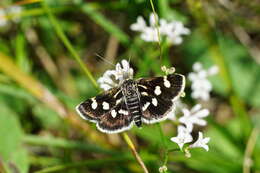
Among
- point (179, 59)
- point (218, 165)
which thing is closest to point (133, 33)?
point (179, 59)

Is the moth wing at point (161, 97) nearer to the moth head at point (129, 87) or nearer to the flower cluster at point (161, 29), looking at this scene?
the moth head at point (129, 87)

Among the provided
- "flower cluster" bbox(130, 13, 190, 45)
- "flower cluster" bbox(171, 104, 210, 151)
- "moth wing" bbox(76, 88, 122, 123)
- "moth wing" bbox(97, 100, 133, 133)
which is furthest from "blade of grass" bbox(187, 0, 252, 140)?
"moth wing" bbox(97, 100, 133, 133)

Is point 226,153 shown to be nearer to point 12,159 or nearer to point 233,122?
point 233,122

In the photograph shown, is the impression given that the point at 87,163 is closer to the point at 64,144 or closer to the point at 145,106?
the point at 64,144

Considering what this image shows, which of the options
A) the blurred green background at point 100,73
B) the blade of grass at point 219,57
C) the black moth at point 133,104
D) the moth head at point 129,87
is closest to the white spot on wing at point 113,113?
the black moth at point 133,104

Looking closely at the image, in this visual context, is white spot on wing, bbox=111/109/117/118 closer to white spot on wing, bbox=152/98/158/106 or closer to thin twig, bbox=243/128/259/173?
white spot on wing, bbox=152/98/158/106

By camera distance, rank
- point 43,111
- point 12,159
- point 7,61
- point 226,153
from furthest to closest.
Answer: point 43,111, point 226,153, point 7,61, point 12,159

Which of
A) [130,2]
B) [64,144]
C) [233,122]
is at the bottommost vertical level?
[64,144]
